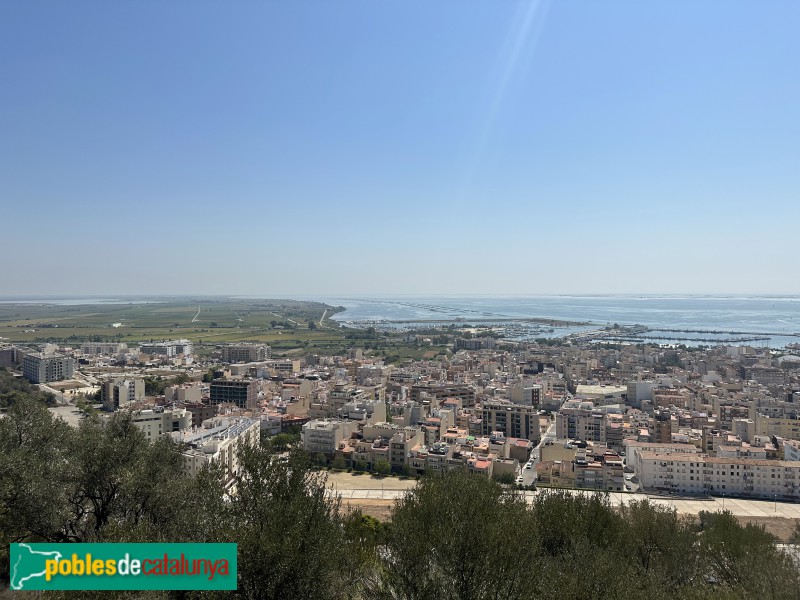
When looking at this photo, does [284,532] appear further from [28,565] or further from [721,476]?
[721,476]

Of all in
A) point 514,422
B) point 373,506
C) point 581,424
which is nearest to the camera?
point 373,506

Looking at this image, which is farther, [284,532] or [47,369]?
[47,369]

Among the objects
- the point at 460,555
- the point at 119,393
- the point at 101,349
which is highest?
the point at 460,555

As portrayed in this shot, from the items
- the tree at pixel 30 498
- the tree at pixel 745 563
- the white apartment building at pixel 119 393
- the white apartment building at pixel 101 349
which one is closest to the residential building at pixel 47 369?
the white apartment building at pixel 119 393

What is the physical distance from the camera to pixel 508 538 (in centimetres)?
352

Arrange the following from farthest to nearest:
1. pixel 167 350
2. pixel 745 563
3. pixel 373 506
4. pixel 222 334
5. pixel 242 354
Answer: pixel 222 334 → pixel 167 350 → pixel 242 354 → pixel 373 506 → pixel 745 563

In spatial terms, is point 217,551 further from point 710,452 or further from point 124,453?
point 710,452

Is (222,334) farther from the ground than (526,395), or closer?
closer

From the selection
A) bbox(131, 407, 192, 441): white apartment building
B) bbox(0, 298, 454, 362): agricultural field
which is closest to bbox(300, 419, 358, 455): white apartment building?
bbox(131, 407, 192, 441): white apartment building

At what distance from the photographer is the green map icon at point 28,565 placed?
280 centimetres

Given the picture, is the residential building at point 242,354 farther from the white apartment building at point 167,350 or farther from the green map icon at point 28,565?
the green map icon at point 28,565
